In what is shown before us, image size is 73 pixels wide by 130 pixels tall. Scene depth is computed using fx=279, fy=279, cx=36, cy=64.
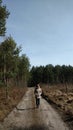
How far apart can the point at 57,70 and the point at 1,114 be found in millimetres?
159385

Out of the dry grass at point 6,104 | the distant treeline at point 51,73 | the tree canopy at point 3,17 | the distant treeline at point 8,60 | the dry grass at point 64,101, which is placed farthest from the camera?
the distant treeline at point 51,73

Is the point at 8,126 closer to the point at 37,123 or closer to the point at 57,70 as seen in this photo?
the point at 37,123

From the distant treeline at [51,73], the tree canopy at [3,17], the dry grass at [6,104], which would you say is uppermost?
the distant treeline at [51,73]

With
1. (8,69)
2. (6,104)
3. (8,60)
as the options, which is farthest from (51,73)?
(6,104)

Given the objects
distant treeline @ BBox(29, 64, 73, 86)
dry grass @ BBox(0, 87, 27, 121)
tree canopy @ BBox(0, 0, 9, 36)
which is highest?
distant treeline @ BBox(29, 64, 73, 86)

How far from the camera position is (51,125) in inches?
576

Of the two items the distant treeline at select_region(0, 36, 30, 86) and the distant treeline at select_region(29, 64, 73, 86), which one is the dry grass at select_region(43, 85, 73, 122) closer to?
the distant treeline at select_region(0, 36, 30, 86)

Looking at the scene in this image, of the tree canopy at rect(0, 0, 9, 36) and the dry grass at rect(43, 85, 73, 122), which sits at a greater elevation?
the tree canopy at rect(0, 0, 9, 36)

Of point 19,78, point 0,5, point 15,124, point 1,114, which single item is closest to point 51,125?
point 15,124

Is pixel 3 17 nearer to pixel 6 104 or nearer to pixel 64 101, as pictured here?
pixel 6 104

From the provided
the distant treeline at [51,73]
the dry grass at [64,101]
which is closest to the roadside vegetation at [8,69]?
the dry grass at [64,101]

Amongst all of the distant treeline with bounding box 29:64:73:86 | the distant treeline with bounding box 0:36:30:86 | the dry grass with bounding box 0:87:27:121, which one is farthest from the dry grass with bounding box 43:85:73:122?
the distant treeline with bounding box 29:64:73:86

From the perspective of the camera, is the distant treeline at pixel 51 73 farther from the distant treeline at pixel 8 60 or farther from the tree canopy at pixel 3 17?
the tree canopy at pixel 3 17

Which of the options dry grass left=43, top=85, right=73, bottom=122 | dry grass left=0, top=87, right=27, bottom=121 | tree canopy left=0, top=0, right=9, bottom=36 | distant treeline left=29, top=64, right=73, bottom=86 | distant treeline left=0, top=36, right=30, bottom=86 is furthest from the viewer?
distant treeline left=29, top=64, right=73, bottom=86
